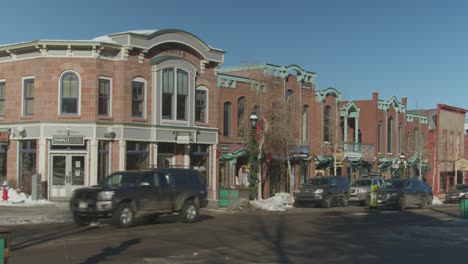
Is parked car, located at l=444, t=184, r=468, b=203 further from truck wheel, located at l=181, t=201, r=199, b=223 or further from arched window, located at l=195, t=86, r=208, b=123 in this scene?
truck wheel, located at l=181, t=201, r=199, b=223

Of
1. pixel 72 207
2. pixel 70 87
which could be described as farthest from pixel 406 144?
pixel 72 207

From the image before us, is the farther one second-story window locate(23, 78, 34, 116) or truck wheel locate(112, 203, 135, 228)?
second-story window locate(23, 78, 34, 116)

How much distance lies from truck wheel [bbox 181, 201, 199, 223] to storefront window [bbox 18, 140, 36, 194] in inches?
479

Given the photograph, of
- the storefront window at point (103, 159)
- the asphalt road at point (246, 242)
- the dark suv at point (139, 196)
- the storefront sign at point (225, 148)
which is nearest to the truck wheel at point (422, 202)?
the asphalt road at point (246, 242)

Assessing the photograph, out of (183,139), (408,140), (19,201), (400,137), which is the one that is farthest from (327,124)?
(19,201)

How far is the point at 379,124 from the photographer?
52.5 m

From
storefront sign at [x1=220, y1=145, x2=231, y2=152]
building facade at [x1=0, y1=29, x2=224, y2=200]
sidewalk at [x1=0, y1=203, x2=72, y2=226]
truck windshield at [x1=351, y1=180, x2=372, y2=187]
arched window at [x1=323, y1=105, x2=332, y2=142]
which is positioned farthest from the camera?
arched window at [x1=323, y1=105, x2=332, y2=142]

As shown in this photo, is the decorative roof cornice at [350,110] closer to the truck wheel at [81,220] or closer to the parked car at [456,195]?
the parked car at [456,195]

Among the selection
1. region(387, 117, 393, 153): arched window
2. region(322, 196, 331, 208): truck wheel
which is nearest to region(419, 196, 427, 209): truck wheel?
region(322, 196, 331, 208): truck wheel

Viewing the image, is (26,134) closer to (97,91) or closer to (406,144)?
(97,91)

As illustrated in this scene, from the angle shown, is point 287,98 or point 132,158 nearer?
point 132,158

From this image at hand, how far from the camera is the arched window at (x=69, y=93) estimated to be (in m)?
30.0

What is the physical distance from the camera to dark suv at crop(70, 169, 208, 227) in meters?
19.0

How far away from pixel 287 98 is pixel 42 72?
55.7 feet
